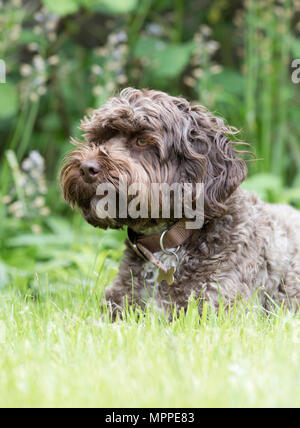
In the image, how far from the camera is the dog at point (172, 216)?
3301 mm

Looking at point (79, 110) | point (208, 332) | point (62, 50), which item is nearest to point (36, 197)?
point (79, 110)

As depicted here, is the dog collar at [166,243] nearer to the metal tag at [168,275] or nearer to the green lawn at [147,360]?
the metal tag at [168,275]

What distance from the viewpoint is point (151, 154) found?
334 centimetres

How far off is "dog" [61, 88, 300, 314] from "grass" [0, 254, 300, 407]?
0.83 ft

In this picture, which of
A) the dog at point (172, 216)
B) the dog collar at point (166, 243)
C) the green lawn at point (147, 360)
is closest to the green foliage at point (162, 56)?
the dog at point (172, 216)

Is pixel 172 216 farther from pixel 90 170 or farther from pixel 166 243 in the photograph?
pixel 90 170

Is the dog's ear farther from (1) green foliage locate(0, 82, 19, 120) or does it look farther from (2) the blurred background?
(1) green foliage locate(0, 82, 19, 120)

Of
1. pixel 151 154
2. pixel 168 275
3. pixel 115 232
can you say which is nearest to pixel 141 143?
pixel 151 154

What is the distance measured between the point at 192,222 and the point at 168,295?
0.40m

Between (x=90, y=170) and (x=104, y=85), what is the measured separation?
3.14m

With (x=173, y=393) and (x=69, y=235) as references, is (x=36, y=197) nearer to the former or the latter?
(x=69, y=235)

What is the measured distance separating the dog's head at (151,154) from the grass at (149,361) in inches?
24.6

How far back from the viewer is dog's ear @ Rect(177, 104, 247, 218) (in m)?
3.36

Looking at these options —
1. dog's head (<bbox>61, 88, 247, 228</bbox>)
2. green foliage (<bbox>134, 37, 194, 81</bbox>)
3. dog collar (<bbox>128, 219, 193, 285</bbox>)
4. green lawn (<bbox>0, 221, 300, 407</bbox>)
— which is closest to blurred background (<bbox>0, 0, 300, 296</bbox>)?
green foliage (<bbox>134, 37, 194, 81</bbox>)
